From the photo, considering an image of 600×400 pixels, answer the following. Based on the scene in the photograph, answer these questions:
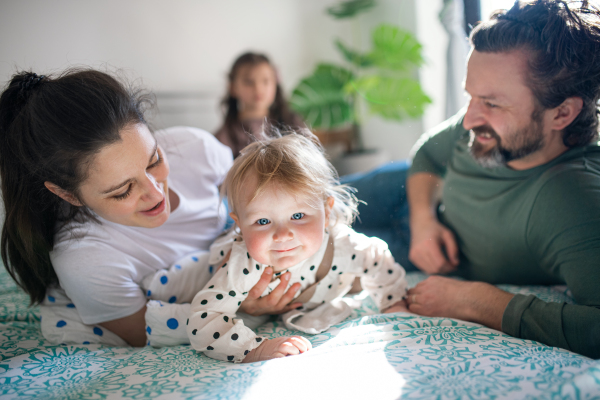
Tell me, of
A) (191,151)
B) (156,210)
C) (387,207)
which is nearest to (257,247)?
(156,210)

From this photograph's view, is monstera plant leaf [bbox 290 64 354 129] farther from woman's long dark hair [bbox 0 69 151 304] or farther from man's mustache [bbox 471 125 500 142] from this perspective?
woman's long dark hair [bbox 0 69 151 304]

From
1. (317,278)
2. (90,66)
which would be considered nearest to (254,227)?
(317,278)

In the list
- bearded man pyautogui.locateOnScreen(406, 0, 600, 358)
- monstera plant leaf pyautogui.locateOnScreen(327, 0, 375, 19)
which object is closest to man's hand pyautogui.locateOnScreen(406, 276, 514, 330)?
bearded man pyautogui.locateOnScreen(406, 0, 600, 358)

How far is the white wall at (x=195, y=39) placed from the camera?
0.97m

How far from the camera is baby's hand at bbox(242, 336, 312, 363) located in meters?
0.83

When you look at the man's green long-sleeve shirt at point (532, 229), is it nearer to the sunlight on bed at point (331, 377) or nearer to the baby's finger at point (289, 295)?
the sunlight on bed at point (331, 377)

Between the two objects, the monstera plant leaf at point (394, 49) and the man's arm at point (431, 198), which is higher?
the monstera plant leaf at point (394, 49)

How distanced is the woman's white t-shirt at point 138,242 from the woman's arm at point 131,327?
22 mm

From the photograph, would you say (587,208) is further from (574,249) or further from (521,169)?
(521,169)

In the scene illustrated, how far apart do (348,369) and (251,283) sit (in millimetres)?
290

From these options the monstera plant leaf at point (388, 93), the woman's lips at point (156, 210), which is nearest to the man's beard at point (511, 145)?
the woman's lips at point (156, 210)

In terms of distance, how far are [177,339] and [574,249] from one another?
3.00ft

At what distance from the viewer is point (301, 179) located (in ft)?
2.85

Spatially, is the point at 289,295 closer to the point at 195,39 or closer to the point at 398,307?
the point at 398,307
